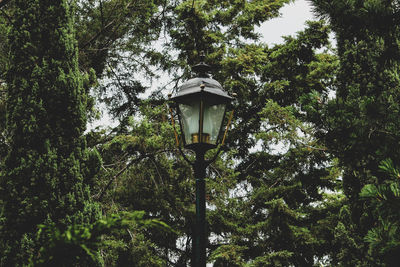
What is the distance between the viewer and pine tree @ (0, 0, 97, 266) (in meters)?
5.85

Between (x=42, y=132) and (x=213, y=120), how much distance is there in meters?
3.84

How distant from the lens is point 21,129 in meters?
6.34

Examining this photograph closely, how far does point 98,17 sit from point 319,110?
10189 mm

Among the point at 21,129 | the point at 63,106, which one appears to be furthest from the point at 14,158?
the point at 63,106

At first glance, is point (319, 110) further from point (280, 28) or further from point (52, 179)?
point (280, 28)

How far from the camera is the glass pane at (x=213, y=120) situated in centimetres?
366

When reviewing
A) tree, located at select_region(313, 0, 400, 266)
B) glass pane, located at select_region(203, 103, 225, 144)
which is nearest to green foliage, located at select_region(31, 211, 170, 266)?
tree, located at select_region(313, 0, 400, 266)

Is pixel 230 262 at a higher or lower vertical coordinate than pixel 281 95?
lower

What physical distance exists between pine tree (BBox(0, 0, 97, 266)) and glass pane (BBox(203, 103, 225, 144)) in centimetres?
348

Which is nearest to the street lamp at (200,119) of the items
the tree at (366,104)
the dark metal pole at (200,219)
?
the dark metal pole at (200,219)

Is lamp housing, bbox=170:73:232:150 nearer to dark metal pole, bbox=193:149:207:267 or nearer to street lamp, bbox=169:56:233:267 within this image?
street lamp, bbox=169:56:233:267

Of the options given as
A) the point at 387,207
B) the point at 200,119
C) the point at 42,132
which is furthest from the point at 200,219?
the point at 42,132

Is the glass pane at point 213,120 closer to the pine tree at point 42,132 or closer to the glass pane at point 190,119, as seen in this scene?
the glass pane at point 190,119

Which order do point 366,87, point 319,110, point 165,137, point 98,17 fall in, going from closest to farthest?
point 319,110 → point 366,87 → point 165,137 → point 98,17
